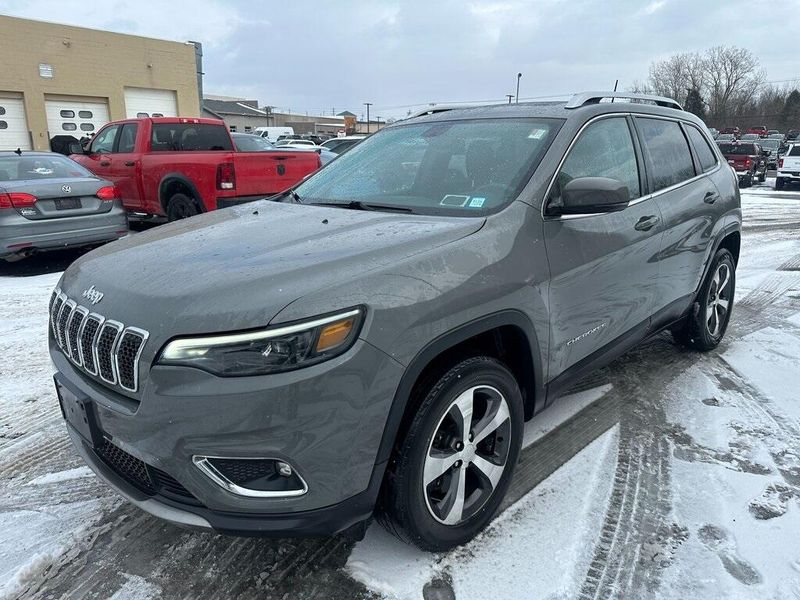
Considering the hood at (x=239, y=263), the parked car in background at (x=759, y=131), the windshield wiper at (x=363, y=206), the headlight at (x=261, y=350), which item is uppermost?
the parked car in background at (x=759, y=131)

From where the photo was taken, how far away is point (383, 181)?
323 centimetres

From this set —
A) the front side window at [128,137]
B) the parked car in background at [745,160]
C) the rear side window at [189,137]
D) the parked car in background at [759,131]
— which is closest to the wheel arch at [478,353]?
the rear side window at [189,137]

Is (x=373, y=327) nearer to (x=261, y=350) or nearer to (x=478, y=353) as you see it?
(x=261, y=350)

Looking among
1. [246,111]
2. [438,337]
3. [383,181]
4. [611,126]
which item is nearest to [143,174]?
[383,181]

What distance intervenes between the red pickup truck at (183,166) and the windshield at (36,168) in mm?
1146

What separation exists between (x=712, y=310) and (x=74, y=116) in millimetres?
23469

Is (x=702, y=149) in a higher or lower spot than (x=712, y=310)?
higher

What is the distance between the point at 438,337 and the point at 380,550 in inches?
39.0

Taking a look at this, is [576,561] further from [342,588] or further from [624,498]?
[342,588]

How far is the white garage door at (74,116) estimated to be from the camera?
21031 millimetres

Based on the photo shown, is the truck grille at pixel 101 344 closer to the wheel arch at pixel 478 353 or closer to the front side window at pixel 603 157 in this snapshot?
the wheel arch at pixel 478 353

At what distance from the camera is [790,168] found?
2053 centimetres

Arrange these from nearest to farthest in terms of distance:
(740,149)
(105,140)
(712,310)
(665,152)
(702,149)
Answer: (665,152) → (702,149) → (712,310) → (105,140) → (740,149)

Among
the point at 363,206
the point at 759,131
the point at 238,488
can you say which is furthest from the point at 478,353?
the point at 759,131
